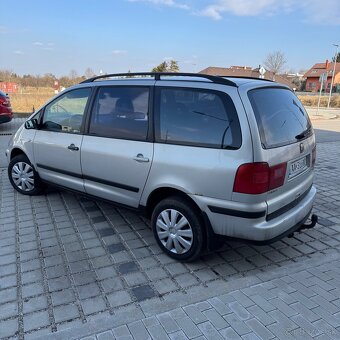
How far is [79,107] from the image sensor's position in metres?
3.94

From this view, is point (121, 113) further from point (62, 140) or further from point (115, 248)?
point (115, 248)

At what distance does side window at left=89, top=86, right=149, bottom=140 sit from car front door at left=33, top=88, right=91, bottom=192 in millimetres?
252

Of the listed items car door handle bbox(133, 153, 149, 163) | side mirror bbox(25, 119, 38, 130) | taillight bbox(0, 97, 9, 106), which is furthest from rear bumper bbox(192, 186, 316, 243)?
taillight bbox(0, 97, 9, 106)

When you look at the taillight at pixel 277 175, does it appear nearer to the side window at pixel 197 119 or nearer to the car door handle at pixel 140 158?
the side window at pixel 197 119

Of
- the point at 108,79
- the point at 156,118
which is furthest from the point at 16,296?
the point at 108,79

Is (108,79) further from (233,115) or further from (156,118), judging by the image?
(233,115)

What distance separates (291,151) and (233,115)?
2.18 feet

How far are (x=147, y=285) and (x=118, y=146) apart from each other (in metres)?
1.40

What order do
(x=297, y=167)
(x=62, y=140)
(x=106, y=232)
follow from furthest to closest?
(x=62, y=140), (x=106, y=232), (x=297, y=167)

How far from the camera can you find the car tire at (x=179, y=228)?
9.89ft

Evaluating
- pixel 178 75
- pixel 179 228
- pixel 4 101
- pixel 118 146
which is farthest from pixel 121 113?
pixel 4 101

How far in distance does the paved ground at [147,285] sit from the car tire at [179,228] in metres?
0.13

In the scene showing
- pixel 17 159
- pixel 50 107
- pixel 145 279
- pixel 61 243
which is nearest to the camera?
pixel 145 279

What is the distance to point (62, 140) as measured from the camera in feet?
13.4
